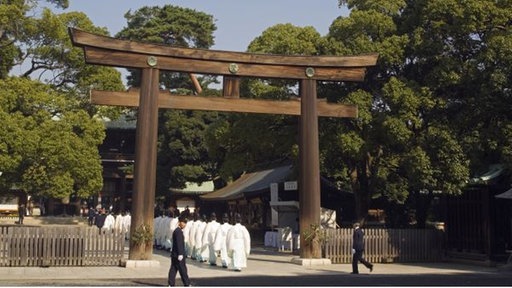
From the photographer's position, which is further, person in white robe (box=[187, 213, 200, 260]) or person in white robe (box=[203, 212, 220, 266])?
person in white robe (box=[187, 213, 200, 260])

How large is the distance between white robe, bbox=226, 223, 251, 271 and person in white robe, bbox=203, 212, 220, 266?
1660 mm

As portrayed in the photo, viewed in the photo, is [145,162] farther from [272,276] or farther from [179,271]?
[179,271]

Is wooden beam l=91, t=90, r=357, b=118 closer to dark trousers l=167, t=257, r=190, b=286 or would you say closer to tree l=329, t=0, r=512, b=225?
tree l=329, t=0, r=512, b=225

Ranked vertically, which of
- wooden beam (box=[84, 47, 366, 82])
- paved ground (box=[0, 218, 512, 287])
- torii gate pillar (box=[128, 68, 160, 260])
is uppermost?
wooden beam (box=[84, 47, 366, 82])

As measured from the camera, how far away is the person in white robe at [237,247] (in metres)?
19.1

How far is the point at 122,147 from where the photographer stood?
5319 centimetres

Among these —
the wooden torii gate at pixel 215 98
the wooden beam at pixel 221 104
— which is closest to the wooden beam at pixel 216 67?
the wooden torii gate at pixel 215 98

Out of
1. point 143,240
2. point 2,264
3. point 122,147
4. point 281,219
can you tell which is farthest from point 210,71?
point 122,147

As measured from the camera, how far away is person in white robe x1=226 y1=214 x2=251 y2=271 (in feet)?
62.6

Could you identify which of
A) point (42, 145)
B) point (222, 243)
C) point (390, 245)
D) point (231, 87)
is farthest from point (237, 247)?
Result: point (42, 145)

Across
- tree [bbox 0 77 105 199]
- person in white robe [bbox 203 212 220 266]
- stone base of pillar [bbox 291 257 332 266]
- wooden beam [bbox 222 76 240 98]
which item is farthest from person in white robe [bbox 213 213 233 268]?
tree [bbox 0 77 105 199]

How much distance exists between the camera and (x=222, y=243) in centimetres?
2059

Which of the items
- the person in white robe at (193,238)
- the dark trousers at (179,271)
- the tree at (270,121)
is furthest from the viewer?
the tree at (270,121)

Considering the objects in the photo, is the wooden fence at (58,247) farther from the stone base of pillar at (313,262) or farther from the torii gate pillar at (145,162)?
the stone base of pillar at (313,262)
